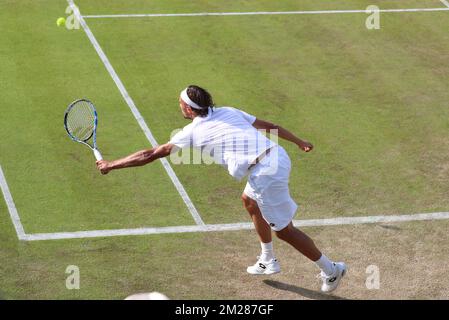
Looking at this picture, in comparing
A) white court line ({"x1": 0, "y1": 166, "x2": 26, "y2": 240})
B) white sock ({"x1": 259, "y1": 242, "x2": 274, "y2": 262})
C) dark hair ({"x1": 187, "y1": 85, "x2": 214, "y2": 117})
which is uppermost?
dark hair ({"x1": 187, "y1": 85, "x2": 214, "y2": 117})

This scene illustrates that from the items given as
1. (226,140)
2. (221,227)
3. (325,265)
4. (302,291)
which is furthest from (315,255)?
(221,227)

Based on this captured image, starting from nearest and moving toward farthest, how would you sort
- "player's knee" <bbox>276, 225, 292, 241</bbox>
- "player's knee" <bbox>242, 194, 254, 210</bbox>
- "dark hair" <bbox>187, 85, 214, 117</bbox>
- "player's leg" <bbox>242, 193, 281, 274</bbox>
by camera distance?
"dark hair" <bbox>187, 85, 214, 117</bbox>, "player's knee" <bbox>276, 225, 292, 241</bbox>, "player's knee" <bbox>242, 194, 254, 210</bbox>, "player's leg" <bbox>242, 193, 281, 274</bbox>

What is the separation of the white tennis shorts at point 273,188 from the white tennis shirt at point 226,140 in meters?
0.12

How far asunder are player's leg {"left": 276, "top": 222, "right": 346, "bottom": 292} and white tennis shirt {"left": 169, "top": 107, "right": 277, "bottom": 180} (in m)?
0.85

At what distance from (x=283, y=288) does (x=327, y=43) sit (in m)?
8.46

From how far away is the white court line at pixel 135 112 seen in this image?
12445 millimetres

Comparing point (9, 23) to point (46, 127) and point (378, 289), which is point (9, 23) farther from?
point (378, 289)

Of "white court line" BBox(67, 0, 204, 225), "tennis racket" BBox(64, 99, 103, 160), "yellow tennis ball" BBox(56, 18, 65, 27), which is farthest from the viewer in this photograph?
"yellow tennis ball" BBox(56, 18, 65, 27)

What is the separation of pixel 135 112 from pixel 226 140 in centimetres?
534

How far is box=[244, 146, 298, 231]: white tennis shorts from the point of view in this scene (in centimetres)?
1009

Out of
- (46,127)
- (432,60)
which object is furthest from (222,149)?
(432,60)

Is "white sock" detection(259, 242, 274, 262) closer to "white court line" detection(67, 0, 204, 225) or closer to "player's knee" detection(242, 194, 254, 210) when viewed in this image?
"player's knee" detection(242, 194, 254, 210)

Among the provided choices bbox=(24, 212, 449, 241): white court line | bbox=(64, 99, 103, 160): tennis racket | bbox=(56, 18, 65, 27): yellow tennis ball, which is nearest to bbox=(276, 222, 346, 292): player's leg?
bbox=(24, 212, 449, 241): white court line

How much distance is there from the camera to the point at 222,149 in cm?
1008
